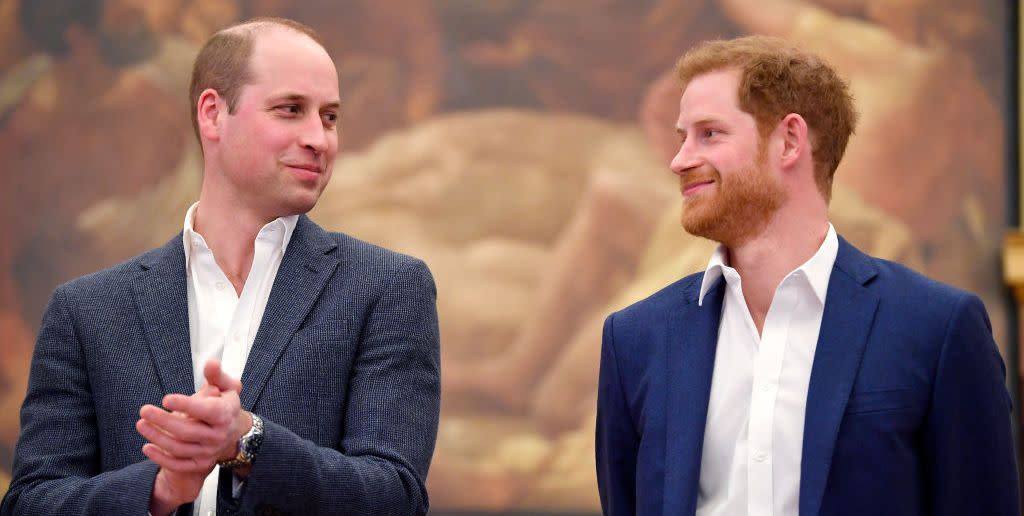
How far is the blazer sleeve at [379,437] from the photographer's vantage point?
2793 millimetres

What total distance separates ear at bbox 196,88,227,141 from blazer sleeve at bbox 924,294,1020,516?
1.87 metres

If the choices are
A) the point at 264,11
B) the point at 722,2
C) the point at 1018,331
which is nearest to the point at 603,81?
the point at 722,2

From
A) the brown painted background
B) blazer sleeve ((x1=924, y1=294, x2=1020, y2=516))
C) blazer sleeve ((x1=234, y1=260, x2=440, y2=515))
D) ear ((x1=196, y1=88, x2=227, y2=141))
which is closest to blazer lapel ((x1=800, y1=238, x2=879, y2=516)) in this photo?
blazer sleeve ((x1=924, y1=294, x2=1020, y2=516))

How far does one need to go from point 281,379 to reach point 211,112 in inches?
30.9

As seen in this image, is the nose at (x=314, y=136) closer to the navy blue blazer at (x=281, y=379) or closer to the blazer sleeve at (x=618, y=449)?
the navy blue blazer at (x=281, y=379)

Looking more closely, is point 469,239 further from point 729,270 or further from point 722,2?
point 729,270

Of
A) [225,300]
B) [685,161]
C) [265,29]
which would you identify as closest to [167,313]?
[225,300]

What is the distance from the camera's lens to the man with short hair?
112 inches

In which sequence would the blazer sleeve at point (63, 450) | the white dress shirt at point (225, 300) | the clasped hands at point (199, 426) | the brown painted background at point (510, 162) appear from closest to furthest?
the clasped hands at point (199, 426) → the blazer sleeve at point (63, 450) → the white dress shirt at point (225, 300) → the brown painted background at point (510, 162)

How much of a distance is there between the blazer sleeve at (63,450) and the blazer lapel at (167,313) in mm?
185

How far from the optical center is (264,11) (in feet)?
30.0

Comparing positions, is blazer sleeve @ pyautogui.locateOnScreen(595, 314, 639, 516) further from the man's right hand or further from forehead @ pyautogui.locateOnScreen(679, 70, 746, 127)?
the man's right hand

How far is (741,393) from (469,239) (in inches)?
224

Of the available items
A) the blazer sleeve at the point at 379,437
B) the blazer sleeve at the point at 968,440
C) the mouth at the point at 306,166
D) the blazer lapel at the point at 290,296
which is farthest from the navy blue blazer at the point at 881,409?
the mouth at the point at 306,166
